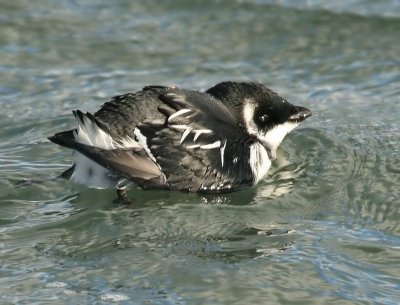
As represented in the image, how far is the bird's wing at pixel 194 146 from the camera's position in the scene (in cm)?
794

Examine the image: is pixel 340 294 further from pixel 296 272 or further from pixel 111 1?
pixel 111 1

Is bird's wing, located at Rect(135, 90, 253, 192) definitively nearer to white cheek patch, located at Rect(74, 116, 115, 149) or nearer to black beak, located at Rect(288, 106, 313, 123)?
white cheek patch, located at Rect(74, 116, 115, 149)

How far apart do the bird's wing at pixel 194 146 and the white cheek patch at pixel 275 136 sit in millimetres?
549

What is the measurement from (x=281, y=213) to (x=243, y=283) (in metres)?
1.33

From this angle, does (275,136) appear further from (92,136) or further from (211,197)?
(92,136)

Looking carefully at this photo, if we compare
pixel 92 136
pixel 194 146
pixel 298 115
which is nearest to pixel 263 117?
pixel 298 115

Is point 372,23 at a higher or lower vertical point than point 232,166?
higher

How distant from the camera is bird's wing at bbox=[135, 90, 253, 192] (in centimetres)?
794

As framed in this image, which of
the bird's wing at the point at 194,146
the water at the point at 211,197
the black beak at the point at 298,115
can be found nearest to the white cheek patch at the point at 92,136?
the bird's wing at the point at 194,146

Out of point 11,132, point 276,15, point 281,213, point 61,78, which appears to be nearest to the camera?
point 281,213

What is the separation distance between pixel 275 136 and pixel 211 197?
1005mm

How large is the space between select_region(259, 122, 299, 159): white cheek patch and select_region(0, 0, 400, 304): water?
0.20m

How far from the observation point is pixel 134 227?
24.9 ft

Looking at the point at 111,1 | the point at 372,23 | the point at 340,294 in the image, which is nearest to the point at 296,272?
the point at 340,294
